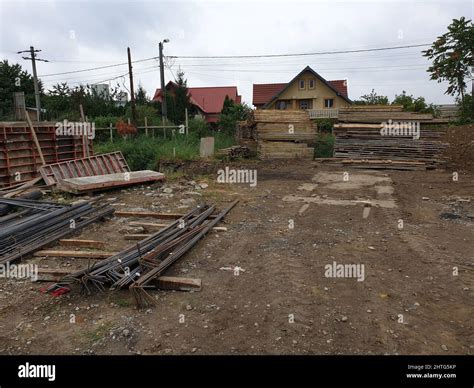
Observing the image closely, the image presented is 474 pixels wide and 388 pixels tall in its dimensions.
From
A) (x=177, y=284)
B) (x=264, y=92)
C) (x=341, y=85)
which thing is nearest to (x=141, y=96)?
(x=264, y=92)

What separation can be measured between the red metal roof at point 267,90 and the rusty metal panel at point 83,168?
33228mm

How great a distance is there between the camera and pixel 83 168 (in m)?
12.9

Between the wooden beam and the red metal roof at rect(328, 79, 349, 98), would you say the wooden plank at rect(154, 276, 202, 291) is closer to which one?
the wooden beam

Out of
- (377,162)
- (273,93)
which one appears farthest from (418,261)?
(273,93)

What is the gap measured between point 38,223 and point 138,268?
3039mm

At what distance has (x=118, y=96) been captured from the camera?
3956cm

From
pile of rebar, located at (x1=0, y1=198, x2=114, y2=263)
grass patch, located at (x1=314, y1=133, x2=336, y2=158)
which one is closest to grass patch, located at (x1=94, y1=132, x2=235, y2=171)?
grass patch, located at (x1=314, y1=133, x2=336, y2=158)

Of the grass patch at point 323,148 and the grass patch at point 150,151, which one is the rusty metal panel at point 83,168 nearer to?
the grass patch at point 150,151

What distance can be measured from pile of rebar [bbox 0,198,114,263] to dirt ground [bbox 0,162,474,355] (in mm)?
278

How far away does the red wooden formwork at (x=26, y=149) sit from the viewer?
12016 mm

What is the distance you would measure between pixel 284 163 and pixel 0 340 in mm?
14353

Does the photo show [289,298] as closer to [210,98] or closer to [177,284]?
[177,284]

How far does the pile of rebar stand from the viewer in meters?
6.30

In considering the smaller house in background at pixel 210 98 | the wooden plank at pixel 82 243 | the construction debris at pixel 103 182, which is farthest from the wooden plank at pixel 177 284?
the smaller house in background at pixel 210 98
